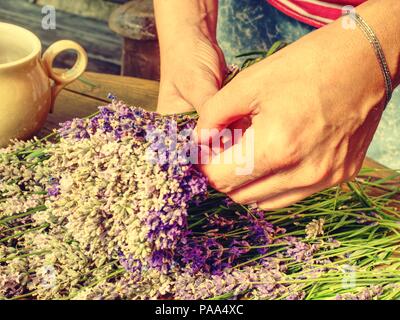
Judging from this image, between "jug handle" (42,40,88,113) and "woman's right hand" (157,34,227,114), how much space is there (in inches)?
6.0

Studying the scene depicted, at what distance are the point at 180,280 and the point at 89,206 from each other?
6.2 inches

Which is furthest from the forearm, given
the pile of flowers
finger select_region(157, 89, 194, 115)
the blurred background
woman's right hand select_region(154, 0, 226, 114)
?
the blurred background

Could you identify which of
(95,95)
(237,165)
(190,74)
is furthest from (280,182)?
(95,95)

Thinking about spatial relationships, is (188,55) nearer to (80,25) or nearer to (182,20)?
(182,20)

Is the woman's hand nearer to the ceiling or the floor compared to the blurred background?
nearer to the floor

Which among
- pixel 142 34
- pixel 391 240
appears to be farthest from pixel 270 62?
pixel 142 34

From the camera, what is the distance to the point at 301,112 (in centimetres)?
81

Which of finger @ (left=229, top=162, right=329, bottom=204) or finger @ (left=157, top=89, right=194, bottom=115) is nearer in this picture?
finger @ (left=229, top=162, right=329, bottom=204)

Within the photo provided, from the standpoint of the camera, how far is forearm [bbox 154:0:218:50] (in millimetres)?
1193

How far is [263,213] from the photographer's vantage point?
98 centimetres

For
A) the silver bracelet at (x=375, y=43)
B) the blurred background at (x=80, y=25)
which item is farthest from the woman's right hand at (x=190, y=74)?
the blurred background at (x=80, y=25)

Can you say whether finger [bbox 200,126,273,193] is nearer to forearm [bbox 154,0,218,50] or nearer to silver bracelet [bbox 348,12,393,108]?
silver bracelet [bbox 348,12,393,108]

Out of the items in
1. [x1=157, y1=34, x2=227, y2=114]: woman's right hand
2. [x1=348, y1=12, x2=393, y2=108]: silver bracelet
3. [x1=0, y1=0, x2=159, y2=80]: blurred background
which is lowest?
[x1=348, y1=12, x2=393, y2=108]: silver bracelet
